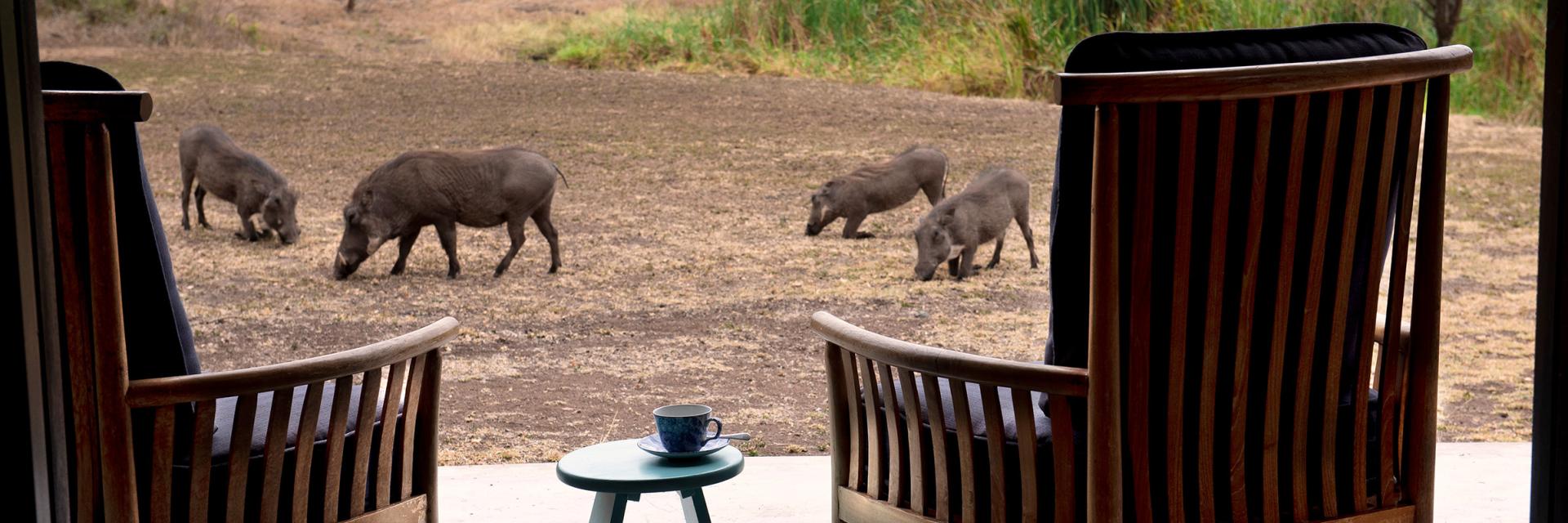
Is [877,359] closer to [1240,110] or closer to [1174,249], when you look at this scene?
[1174,249]

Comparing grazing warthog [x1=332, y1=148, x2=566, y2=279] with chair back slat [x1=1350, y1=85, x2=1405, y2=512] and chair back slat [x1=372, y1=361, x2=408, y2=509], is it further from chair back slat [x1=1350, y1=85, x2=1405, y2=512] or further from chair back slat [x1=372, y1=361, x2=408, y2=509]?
chair back slat [x1=1350, y1=85, x2=1405, y2=512]

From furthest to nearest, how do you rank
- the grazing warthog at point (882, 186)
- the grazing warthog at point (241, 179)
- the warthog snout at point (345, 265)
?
1. the grazing warthog at point (882, 186)
2. the grazing warthog at point (241, 179)
3. the warthog snout at point (345, 265)

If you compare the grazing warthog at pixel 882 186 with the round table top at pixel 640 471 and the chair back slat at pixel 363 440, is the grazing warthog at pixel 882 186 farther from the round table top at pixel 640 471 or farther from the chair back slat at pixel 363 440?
the chair back slat at pixel 363 440

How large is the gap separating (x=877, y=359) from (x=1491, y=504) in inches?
50.8

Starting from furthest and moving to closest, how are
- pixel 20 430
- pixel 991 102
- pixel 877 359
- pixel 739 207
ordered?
pixel 991 102 → pixel 739 207 → pixel 877 359 → pixel 20 430

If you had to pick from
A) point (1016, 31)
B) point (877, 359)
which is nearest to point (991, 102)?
point (1016, 31)

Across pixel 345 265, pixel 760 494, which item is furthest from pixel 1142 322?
pixel 345 265

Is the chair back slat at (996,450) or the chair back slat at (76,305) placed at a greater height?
the chair back slat at (76,305)

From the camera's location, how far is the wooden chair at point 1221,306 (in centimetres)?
147

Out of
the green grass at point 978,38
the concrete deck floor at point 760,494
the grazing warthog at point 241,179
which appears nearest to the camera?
the concrete deck floor at point 760,494

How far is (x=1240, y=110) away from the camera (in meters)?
1.49

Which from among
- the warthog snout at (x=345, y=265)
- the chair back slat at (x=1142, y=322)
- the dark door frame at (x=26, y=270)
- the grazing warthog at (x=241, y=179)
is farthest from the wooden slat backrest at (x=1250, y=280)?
the grazing warthog at (x=241, y=179)

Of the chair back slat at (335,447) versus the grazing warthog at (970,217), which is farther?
the grazing warthog at (970,217)

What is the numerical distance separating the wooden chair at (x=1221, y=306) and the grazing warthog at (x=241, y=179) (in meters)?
5.34
